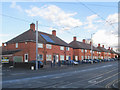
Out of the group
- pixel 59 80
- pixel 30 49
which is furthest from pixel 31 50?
pixel 59 80

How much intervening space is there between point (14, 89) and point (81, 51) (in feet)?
174

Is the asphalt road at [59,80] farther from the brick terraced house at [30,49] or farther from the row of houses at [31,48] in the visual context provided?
the brick terraced house at [30,49]

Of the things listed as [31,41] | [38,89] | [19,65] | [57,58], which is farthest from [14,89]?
[57,58]

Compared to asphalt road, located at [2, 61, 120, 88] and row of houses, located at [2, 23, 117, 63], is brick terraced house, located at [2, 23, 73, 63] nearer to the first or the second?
row of houses, located at [2, 23, 117, 63]

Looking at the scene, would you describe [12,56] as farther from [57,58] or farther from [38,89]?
[38,89]

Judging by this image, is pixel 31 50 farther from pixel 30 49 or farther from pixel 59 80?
pixel 59 80

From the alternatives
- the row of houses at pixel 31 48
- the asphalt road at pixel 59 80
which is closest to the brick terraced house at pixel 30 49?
the row of houses at pixel 31 48

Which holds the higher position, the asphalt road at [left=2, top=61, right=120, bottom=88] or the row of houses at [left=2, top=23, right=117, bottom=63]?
the row of houses at [left=2, top=23, right=117, bottom=63]

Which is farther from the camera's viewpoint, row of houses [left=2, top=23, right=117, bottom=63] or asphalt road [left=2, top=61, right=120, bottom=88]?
row of houses [left=2, top=23, right=117, bottom=63]

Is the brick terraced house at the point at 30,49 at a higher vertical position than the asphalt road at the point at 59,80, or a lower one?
higher

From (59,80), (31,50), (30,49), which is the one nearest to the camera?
(59,80)

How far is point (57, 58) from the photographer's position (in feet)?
144

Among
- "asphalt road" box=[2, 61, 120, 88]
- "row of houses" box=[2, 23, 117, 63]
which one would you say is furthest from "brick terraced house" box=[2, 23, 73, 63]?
"asphalt road" box=[2, 61, 120, 88]

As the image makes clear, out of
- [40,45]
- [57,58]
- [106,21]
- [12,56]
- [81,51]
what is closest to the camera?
[106,21]
